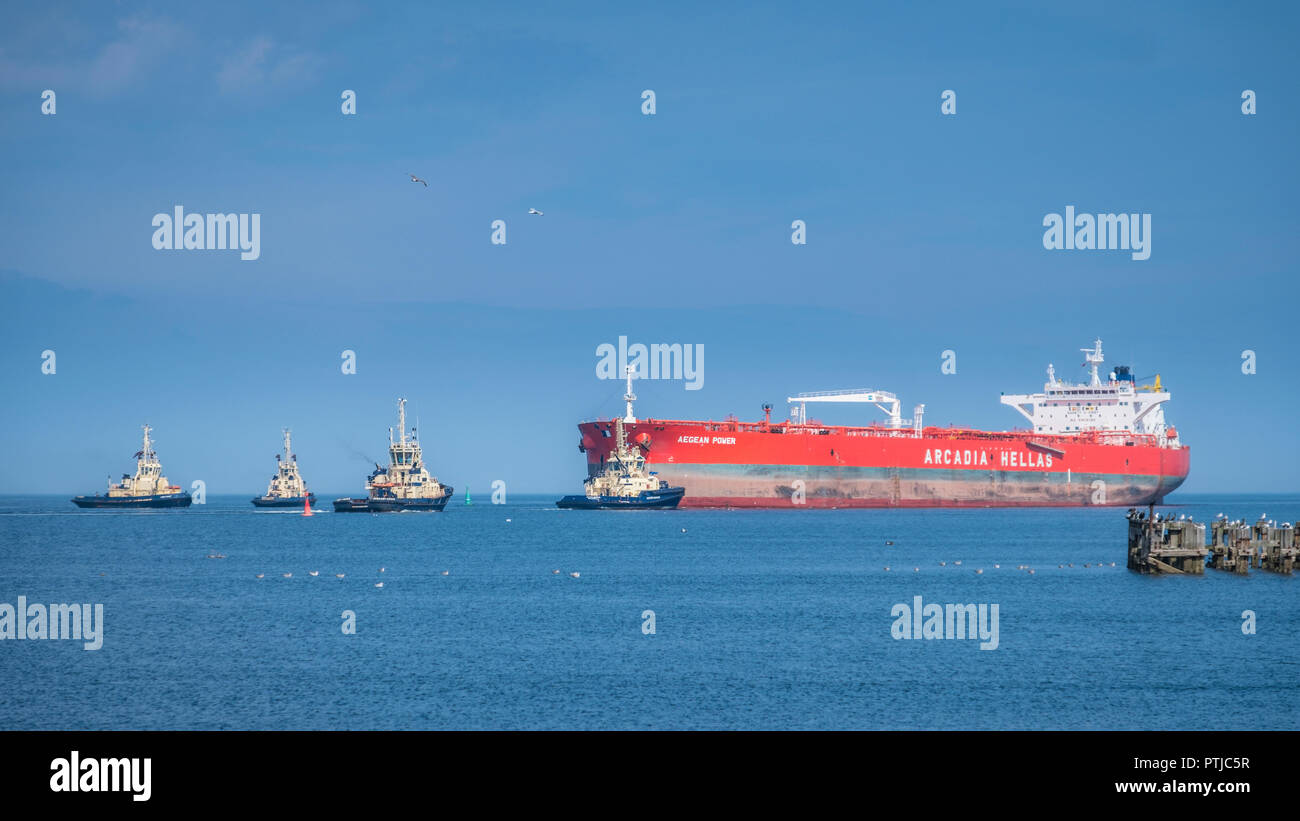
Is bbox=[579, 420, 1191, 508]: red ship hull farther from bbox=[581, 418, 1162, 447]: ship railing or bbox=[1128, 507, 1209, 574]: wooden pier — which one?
bbox=[1128, 507, 1209, 574]: wooden pier

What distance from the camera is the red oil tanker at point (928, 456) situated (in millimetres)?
93812

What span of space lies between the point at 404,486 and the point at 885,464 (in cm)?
4224

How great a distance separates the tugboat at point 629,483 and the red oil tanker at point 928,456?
73 centimetres

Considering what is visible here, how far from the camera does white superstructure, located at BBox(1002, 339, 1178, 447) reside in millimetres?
118688

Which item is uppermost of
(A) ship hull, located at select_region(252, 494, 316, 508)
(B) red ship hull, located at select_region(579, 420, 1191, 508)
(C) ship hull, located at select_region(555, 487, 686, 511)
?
(B) red ship hull, located at select_region(579, 420, 1191, 508)

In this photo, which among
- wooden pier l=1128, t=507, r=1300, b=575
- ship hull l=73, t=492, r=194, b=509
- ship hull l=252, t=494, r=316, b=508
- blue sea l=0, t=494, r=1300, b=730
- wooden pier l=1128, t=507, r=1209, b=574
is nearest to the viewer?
blue sea l=0, t=494, r=1300, b=730

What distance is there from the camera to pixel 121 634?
34.7 metres

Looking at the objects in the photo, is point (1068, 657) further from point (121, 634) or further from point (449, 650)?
point (121, 634)

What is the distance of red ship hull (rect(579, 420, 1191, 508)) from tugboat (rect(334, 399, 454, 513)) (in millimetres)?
15300

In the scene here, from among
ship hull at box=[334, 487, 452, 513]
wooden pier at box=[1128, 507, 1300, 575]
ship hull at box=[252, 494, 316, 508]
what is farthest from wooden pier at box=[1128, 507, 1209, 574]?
ship hull at box=[252, 494, 316, 508]
